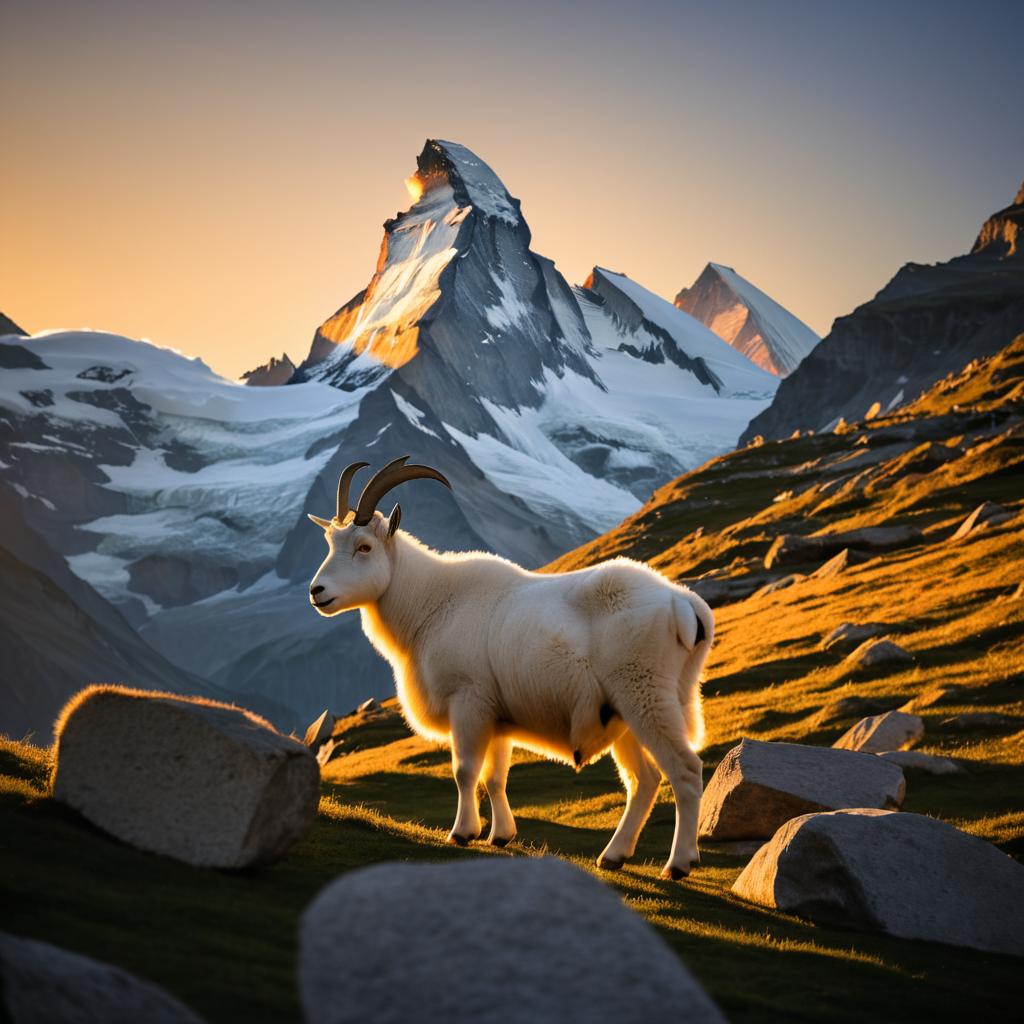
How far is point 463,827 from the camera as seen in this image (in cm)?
1542

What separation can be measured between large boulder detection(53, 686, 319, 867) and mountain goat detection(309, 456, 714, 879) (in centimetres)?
440

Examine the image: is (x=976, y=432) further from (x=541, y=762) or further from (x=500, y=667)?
(x=500, y=667)

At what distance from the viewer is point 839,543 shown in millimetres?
67312

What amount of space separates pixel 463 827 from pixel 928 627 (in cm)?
2933

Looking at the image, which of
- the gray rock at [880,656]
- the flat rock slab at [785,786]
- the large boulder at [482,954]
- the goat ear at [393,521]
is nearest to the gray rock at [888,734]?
the flat rock slab at [785,786]

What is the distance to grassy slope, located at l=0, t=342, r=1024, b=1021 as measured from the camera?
8336mm

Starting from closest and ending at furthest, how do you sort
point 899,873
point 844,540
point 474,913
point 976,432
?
point 474,913, point 899,873, point 844,540, point 976,432

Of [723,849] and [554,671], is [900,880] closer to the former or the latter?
[554,671]

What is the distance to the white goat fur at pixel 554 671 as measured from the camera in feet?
47.0

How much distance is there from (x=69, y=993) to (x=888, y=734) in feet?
80.2

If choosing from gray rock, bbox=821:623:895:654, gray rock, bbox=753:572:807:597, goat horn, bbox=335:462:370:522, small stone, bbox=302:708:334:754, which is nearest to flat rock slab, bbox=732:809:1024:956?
goat horn, bbox=335:462:370:522

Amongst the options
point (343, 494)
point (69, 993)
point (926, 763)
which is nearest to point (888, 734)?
point (926, 763)

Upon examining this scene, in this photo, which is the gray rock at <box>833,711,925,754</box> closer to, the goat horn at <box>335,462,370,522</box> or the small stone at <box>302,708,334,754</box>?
the goat horn at <box>335,462,370,522</box>

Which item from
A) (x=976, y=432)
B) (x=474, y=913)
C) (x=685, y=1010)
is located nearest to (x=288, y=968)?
(x=474, y=913)
